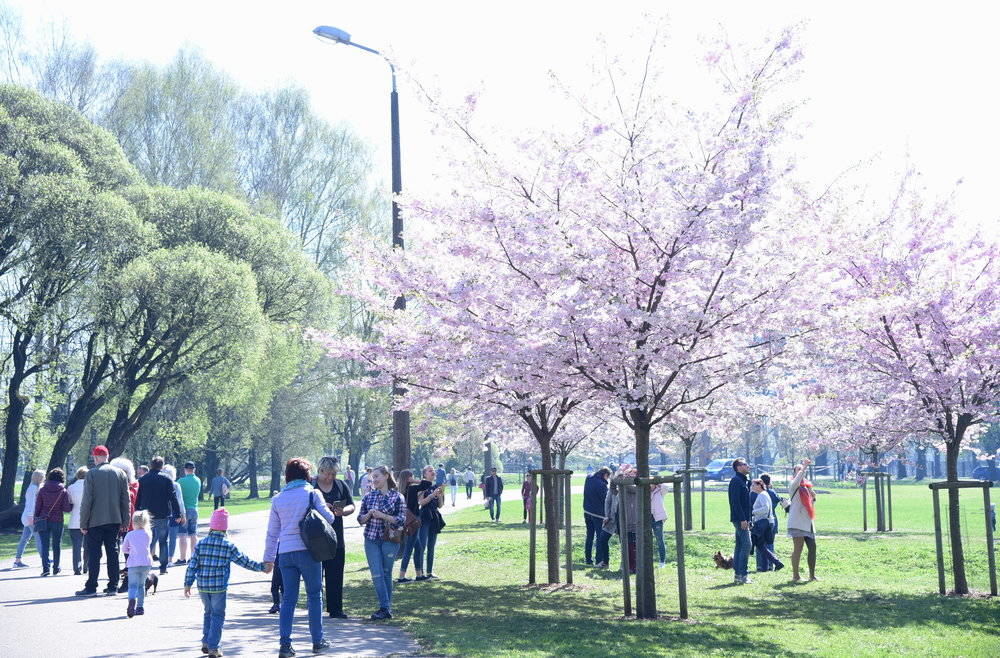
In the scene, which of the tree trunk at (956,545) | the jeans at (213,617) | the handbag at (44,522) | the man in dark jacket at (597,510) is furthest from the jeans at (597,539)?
the jeans at (213,617)

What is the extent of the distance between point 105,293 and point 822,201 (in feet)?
72.2

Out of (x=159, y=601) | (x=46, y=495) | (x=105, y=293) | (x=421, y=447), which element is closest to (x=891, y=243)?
(x=159, y=601)

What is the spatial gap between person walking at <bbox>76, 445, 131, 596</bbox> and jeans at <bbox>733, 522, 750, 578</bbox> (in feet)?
27.7

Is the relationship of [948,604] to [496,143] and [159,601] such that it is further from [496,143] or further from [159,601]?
[159,601]

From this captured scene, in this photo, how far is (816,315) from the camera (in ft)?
40.2

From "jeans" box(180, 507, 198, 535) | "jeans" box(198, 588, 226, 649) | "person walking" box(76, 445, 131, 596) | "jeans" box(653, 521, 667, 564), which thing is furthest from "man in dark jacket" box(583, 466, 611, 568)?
"jeans" box(198, 588, 226, 649)

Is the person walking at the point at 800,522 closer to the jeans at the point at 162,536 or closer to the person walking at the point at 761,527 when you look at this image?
the person walking at the point at 761,527

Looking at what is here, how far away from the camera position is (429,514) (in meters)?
Answer: 16.8

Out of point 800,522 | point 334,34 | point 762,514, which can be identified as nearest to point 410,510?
point 762,514

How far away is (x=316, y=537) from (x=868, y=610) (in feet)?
22.8

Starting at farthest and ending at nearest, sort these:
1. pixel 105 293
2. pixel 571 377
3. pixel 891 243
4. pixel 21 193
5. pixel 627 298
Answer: pixel 105 293
pixel 21 193
pixel 891 243
pixel 571 377
pixel 627 298

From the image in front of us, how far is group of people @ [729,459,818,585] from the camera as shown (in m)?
16.3

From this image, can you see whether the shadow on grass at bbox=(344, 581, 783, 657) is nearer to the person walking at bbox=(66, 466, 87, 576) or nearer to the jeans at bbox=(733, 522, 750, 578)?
the jeans at bbox=(733, 522, 750, 578)

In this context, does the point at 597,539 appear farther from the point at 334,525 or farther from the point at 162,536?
the point at 334,525
